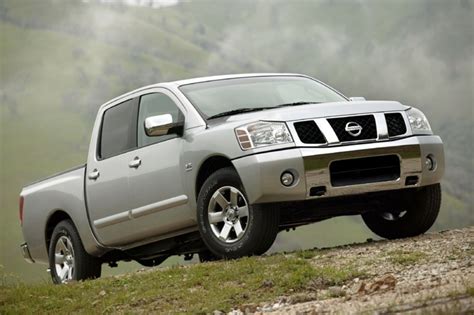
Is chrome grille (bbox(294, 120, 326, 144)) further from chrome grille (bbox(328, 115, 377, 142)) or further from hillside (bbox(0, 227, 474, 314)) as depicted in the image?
hillside (bbox(0, 227, 474, 314))

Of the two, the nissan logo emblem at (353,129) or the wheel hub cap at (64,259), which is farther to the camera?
the wheel hub cap at (64,259)

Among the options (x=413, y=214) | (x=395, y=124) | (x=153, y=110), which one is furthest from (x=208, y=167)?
(x=413, y=214)

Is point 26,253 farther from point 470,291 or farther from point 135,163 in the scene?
point 470,291

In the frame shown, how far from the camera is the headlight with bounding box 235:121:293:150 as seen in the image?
995cm

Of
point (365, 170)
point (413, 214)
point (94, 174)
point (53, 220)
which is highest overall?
point (94, 174)

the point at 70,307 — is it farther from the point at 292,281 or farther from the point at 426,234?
the point at 426,234

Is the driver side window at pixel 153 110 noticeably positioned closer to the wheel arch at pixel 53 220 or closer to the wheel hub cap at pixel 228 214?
the wheel hub cap at pixel 228 214

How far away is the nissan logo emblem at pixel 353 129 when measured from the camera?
1012 cm

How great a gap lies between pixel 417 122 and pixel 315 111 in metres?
1.07

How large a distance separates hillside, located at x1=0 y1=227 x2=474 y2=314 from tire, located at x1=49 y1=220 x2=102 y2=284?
1.38 metres

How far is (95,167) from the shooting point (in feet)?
39.9

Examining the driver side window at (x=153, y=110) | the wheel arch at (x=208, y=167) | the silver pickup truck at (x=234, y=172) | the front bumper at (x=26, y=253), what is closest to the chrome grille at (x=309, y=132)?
the silver pickup truck at (x=234, y=172)

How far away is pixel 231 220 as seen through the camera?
33.5 ft

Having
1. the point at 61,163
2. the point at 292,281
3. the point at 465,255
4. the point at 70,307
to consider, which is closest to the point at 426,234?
the point at 465,255
